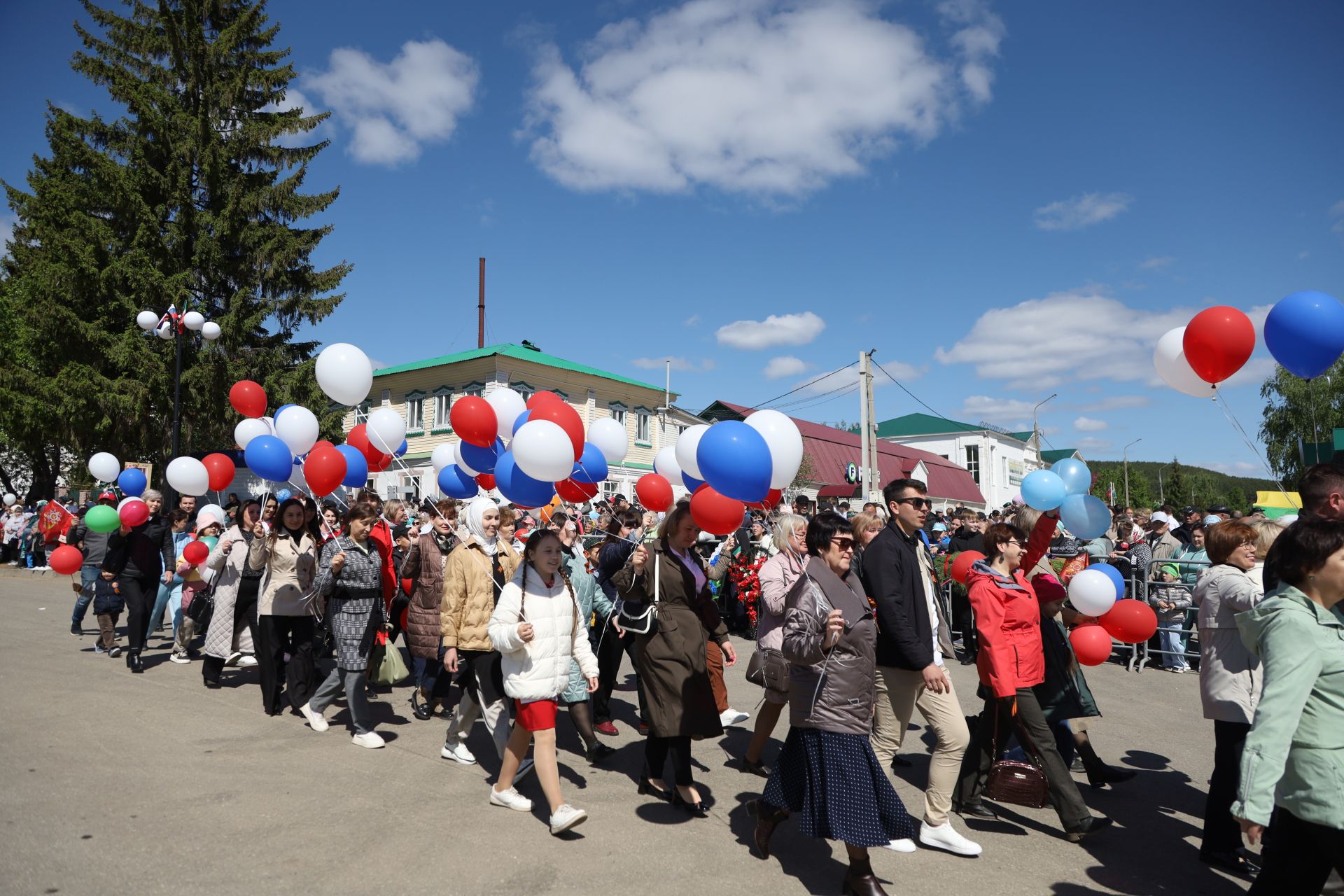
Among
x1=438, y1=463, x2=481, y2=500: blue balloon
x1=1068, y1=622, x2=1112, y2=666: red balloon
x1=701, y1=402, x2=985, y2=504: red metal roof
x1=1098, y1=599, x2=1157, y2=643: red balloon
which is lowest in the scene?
x1=1068, y1=622, x2=1112, y2=666: red balloon

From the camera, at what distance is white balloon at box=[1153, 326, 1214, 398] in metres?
5.95

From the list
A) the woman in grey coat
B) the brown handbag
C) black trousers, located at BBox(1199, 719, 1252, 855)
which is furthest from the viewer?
the woman in grey coat

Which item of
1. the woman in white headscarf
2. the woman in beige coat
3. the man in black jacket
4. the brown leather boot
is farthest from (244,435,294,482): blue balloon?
the brown leather boot

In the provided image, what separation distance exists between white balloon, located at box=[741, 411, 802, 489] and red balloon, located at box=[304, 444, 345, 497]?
171 inches

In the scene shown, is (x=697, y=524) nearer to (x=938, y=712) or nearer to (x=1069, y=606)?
(x=938, y=712)

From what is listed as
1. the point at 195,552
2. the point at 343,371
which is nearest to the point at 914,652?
the point at 343,371

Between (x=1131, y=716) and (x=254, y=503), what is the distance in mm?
9325

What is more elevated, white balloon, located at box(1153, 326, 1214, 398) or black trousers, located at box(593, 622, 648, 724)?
white balloon, located at box(1153, 326, 1214, 398)

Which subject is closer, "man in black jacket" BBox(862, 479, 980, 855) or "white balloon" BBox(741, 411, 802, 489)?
"man in black jacket" BBox(862, 479, 980, 855)

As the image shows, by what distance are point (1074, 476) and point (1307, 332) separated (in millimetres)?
1764

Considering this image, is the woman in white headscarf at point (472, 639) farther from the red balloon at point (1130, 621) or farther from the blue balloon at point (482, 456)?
the red balloon at point (1130, 621)

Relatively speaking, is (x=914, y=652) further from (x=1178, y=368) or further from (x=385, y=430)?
(x=385, y=430)

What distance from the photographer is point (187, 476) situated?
8.80 meters

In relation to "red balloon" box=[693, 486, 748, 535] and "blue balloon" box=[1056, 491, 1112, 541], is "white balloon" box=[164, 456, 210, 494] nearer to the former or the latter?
"red balloon" box=[693, 486, 748, 535]
